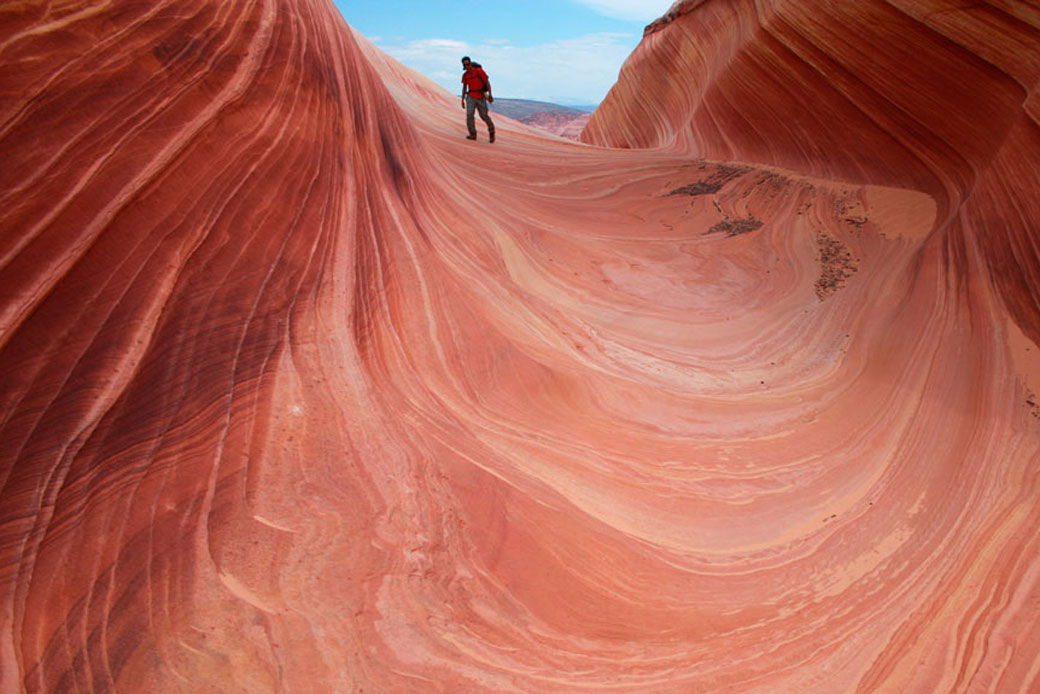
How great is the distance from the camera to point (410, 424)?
195cm

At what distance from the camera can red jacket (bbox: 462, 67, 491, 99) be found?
5.46 metres

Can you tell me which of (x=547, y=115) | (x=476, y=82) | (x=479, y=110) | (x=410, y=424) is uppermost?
(x=547, y=115)

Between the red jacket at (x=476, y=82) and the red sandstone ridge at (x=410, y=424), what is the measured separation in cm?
240

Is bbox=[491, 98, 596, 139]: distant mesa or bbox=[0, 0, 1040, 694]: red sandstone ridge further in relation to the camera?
bbox=[491, 98, 596, 139]: distant mesa

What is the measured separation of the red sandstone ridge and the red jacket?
240 centimetres

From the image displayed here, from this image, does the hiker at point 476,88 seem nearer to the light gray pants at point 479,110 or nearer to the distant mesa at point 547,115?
the light gray pants at point 479,110

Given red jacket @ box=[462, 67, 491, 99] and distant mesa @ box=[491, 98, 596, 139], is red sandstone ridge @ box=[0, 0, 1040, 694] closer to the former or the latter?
red jacket @ box=[462, 67, 491, 99]

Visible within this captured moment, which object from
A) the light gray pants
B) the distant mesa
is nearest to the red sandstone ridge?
the light gray pants

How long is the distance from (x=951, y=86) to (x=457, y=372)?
12.4 feet

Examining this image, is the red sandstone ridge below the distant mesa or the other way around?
below

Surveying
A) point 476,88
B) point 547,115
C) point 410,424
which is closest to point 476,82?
point 476,88

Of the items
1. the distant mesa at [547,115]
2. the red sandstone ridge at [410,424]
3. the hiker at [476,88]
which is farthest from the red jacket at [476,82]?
the distant mesa at [547,115]

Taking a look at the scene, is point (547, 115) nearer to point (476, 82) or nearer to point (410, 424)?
point (476, 82)

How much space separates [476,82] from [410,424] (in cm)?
444
